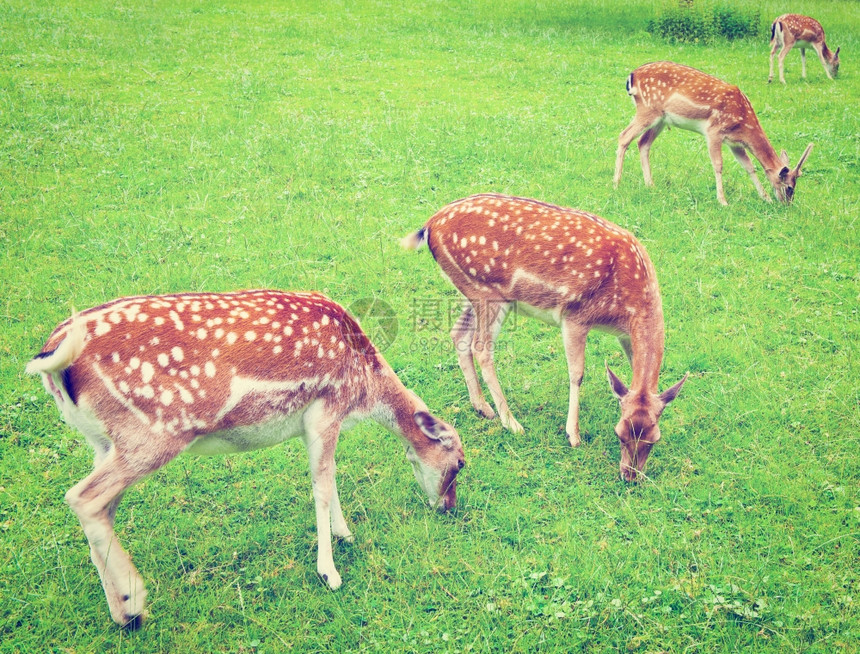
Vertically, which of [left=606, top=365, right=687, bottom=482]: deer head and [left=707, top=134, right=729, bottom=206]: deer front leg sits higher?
[left=707, top=134, right=729, bottom=206]: deer front leg

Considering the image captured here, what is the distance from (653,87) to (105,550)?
9.50 meters

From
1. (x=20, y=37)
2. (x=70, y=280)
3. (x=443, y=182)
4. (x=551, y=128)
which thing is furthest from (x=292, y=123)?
(x=20, y=37)

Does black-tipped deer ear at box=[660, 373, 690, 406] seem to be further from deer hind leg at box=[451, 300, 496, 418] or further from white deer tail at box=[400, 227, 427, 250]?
white deer tail at box=[400, 227, 427, 250]

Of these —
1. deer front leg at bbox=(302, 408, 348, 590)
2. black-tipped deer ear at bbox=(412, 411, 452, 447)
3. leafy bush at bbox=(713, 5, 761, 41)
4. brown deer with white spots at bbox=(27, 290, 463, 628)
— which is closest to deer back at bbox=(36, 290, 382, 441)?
brown deer with white spots at bbox=(27, 290, 463, 628)

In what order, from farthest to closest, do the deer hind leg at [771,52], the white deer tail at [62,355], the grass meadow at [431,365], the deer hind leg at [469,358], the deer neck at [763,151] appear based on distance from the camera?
the deer hind leg at [771,52] → the deer neck at [763,151] → the deer hind leg at [469,358] → the grass meadow at [431,365] → the white deer tail at [62,355]

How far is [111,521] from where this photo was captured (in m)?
4.34

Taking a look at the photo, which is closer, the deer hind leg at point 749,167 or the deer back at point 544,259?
the deer back at point 544,259

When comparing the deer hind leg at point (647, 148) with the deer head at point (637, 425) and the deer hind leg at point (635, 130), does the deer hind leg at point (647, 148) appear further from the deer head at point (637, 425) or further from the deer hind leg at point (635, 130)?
the deer head at point (637, 425)

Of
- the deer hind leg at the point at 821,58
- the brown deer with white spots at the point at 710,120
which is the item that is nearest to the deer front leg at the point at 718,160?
the brown deer with white spots at the point at 710,120

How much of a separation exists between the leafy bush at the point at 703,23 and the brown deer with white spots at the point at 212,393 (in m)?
17.9

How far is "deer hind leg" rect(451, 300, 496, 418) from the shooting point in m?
6.56

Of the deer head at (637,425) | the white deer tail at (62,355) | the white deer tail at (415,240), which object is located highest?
the white deer tail at (62,355)

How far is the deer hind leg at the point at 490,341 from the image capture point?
645cm

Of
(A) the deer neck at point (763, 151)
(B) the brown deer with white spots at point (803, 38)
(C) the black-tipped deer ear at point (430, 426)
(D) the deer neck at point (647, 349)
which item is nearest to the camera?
(C) the black-tipped deer ear at point (430, 426)
